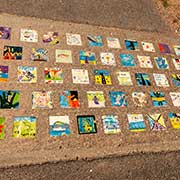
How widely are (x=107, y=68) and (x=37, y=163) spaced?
232cm

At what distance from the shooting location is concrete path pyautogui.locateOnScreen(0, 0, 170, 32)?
675 centimetres

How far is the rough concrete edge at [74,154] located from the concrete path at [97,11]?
295 cm

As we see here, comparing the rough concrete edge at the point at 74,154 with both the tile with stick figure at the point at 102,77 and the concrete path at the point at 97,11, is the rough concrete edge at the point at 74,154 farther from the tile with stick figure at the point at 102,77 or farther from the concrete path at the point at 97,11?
the concrete path at the point at 97,11

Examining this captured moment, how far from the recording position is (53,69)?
18.7 feet

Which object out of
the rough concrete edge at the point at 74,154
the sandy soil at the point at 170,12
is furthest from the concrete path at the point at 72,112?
the sandy soil at the point at 170,12

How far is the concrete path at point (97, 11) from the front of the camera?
6.75m

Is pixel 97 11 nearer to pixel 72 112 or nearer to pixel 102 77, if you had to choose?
pixel 102 77

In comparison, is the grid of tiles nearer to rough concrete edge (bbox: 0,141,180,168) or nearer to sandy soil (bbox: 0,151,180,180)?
rough concrete edge (bbox: 0,141,180,168)

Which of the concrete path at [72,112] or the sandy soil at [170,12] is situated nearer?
the concrete path at [72,112]

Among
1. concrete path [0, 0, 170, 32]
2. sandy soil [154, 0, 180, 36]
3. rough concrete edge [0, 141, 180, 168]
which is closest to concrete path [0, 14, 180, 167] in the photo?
rough concrete edge [0, 141, 180, 168]

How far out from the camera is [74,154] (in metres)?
4.73

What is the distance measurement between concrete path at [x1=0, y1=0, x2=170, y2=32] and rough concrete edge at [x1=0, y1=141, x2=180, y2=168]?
9.66 feet

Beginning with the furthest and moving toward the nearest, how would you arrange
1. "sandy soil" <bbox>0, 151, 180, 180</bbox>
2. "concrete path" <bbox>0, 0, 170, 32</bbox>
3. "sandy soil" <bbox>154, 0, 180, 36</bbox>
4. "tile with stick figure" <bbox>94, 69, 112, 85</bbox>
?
1. "sandy soil" <bbox>154, 0, 180, 36</bbox>
2. "concrete path" <bbox>0, 0, 170, 32</bbox>
3. "tile with stick figure" <bbox>94, 69, 112, 85</bbox>
4. "sandy soil" <bbox>0, 151, 180, 180</bbox>

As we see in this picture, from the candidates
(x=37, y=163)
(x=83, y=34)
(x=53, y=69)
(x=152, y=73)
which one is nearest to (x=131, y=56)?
(x=152, y=73)
